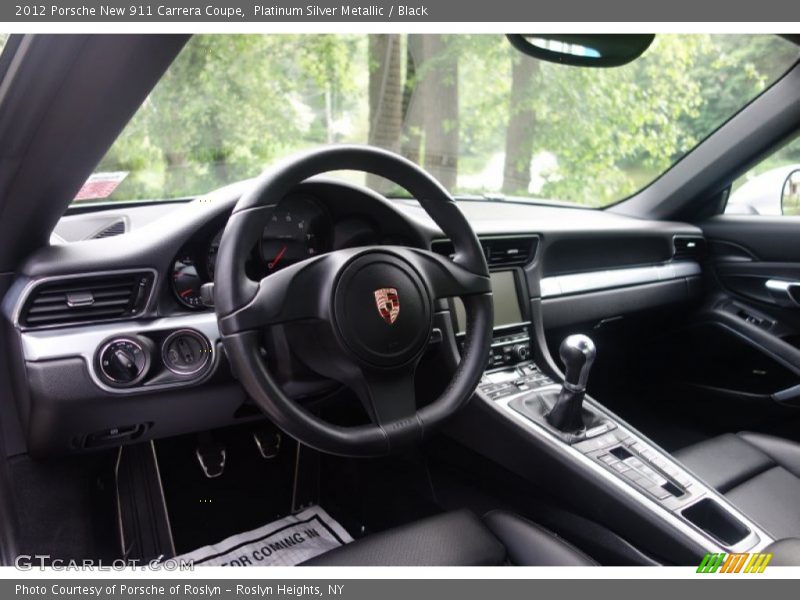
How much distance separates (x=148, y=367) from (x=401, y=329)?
676mm

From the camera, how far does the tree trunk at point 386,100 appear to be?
11.4 feet

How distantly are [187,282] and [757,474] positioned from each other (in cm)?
188

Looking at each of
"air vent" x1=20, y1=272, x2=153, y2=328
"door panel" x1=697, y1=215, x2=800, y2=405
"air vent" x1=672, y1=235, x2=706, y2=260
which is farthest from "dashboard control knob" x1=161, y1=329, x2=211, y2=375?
"door panel" x1=697, y1=215, x2=800, y2=405

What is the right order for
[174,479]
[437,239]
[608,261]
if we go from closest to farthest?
[437,239]
[174,479]
[608,261]

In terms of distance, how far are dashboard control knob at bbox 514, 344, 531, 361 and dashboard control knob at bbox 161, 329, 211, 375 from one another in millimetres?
1062

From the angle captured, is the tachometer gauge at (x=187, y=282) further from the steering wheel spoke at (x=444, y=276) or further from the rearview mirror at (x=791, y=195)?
the rearview mirror at (x=791, y=195)

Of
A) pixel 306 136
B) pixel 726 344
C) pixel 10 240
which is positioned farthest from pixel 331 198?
pixel 726 344

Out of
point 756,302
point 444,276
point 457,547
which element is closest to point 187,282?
point 444,276

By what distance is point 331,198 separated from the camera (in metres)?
1.66

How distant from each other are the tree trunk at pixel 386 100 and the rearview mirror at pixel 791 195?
1.84 m

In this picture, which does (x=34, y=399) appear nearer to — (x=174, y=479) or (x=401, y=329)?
(x=174, y=479)

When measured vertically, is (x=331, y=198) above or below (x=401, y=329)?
above

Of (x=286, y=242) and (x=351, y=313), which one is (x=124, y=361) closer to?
(x=286, y=242)

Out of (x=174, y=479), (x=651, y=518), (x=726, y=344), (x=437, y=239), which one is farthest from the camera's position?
(x=726, y=344)
